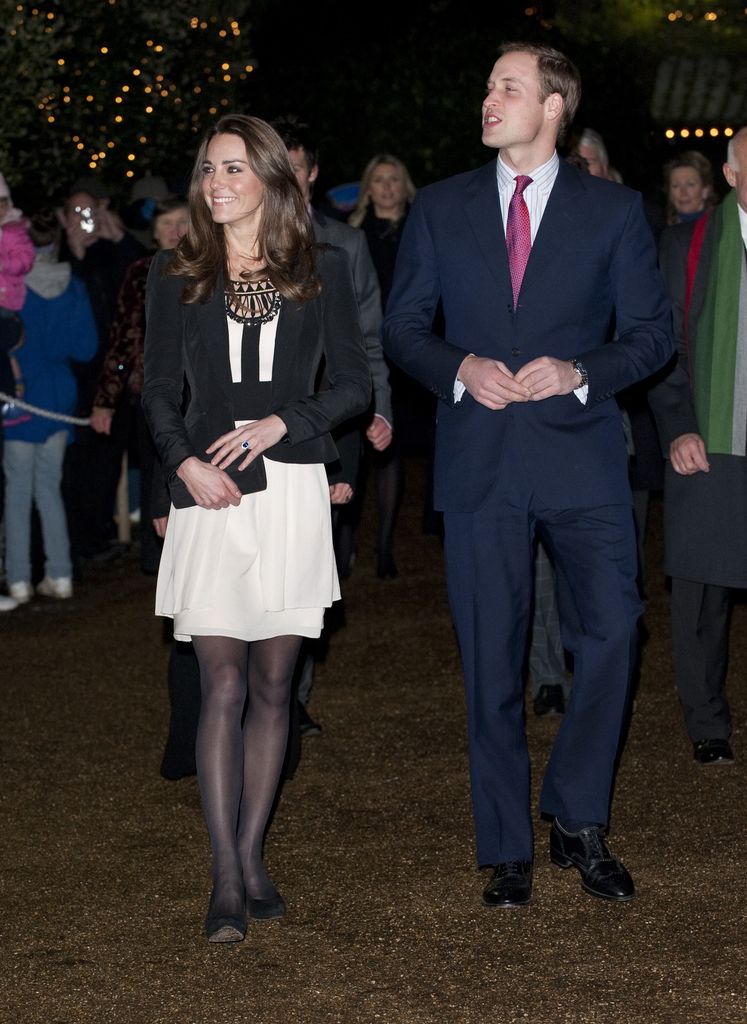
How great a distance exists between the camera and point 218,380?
15.9 ft

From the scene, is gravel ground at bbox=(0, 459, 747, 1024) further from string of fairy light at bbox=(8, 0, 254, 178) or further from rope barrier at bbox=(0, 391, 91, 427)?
string of fairy light at bbox=(8, 0, 254, 178)

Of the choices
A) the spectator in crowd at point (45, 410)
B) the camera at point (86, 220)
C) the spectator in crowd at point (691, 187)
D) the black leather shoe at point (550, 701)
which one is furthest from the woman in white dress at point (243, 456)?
the camera at point (86, 220)

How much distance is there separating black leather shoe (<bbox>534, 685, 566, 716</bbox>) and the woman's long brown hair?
2790mm

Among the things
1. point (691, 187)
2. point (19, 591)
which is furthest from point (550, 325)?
point (19, 591)

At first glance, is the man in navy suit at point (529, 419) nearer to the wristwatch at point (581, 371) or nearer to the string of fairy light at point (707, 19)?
the wristwatch at point (581, 371)

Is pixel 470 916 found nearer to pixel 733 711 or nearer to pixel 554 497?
pixel 554 497

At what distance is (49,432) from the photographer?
32.5 feet

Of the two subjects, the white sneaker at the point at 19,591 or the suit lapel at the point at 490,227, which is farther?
the white sneaker at the point at 19,591

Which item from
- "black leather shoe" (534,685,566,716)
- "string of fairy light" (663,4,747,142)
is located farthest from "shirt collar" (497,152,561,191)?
"string of fairy light" (663,4,747,142)

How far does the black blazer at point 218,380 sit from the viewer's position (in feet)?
15.7

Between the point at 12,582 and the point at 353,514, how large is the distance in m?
3.12

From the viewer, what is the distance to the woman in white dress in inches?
186

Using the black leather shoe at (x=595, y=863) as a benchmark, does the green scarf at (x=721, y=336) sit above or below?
above

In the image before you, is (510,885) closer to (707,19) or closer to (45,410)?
(45,410)
